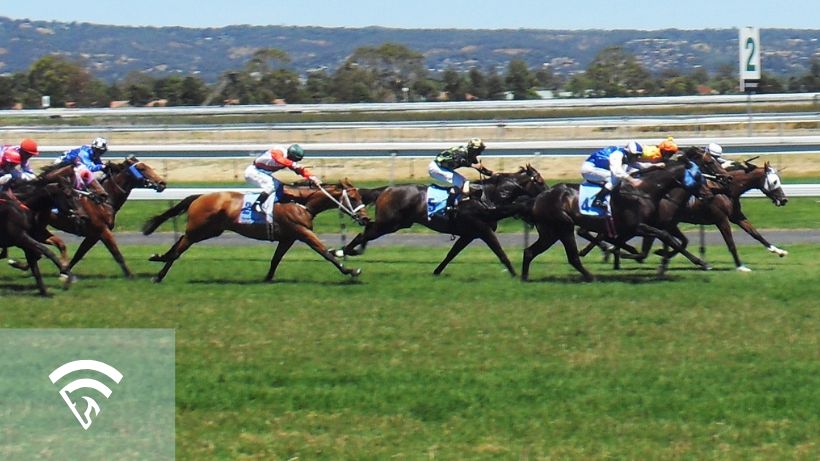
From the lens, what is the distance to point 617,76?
8244cm

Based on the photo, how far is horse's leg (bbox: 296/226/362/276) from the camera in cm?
1560

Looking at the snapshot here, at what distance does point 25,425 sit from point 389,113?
138ft

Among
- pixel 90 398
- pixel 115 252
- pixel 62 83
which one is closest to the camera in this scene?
pixel 90 398

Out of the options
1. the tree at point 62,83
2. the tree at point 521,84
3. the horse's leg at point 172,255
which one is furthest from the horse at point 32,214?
the tree at point 521,84

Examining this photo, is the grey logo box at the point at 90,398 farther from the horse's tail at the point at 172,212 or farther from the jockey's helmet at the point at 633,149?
the jockey's helmet at the point at 633,149

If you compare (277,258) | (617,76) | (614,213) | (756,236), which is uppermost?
(614,213)

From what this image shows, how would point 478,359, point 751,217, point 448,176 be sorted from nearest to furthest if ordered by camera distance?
point 478,359 < point 448,176 < point 751,217

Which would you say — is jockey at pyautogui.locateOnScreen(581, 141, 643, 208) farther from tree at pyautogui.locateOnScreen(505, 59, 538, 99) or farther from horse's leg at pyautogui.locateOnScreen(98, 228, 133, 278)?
tree at pyautogui.locateOnScreen(505, 59, 538, 99)

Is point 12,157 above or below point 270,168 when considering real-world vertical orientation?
above

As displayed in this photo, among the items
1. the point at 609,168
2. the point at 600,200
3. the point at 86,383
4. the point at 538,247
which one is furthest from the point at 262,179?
the point at 86,383

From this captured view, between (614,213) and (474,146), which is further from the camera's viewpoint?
(474,146)

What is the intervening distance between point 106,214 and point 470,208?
4.39 meters

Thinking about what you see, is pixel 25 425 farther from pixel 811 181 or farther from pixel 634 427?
pixel 811 181

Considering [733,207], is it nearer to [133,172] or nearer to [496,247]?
[496,247]
